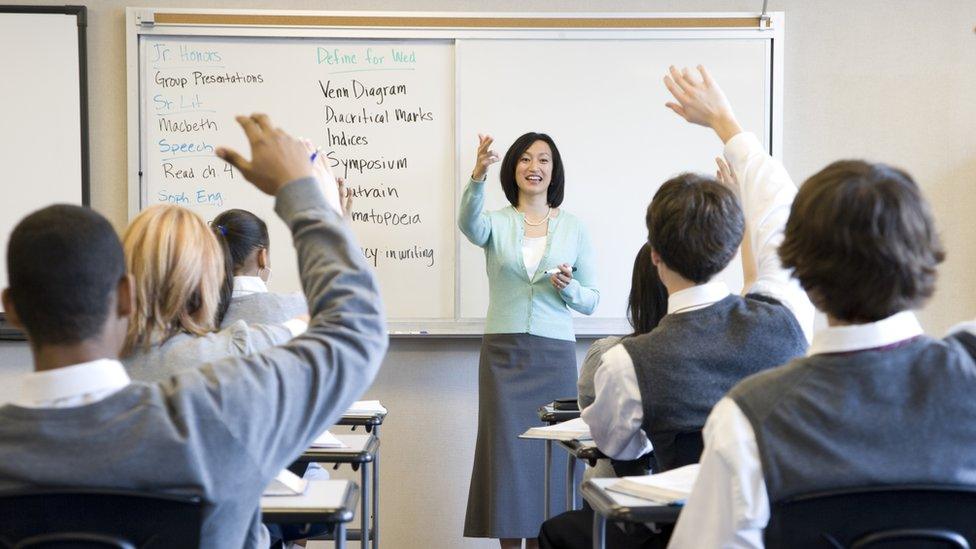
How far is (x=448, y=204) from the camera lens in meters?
4.32

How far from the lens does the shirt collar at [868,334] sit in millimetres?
1317

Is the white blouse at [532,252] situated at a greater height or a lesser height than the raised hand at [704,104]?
lesser

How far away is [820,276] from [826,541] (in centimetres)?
34

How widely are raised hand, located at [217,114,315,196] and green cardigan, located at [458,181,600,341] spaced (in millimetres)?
2722

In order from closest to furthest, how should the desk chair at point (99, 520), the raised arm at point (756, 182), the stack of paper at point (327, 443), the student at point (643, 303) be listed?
1. the desk chair at point (99, 520)
2. the raised arm at point (756, 182)
3. the stack of paper at point (327, 443)
4. the student at point (643, 303)

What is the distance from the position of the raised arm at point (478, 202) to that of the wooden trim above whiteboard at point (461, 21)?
0.55 m

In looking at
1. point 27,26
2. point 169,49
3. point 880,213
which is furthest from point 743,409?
point 27,26

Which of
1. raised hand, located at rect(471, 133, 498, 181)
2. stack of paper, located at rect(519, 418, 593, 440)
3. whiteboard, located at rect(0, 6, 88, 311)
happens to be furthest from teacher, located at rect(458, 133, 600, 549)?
whiteboard, located at rect(0, 6, 88, 311)

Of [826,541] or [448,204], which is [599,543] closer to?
[826,541]

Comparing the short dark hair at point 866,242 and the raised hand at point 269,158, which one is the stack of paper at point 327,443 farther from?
the short dark hair at point 866,242

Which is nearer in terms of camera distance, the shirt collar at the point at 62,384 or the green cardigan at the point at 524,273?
the shirt collar at the point at 62,384

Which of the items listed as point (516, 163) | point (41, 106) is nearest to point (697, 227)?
point (516, 163)

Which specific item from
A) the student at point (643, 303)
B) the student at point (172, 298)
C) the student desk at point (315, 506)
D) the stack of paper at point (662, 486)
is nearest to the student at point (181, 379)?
the student desk at point (315, 506)

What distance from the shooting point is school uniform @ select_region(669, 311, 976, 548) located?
4.18 ft
